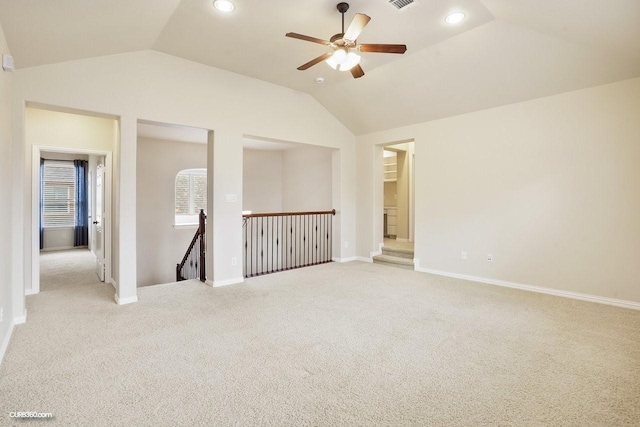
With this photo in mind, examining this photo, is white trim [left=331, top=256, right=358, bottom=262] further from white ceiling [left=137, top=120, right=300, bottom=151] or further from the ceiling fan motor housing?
the ceiling fan motor housing

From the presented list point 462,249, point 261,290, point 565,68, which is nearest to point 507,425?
point 261,290

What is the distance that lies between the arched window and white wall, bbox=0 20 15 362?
15.6ft

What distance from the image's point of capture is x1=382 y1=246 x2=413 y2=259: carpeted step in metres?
6.06

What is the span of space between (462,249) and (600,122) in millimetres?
2397

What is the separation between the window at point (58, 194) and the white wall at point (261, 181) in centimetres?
484

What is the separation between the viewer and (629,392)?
2.05 m

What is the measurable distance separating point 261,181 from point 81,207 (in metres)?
5.14

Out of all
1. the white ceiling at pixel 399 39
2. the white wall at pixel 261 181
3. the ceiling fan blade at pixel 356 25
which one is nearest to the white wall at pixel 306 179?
the white wall at pixel 261 181

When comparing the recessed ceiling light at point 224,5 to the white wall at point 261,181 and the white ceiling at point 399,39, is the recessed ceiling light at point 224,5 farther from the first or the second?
the white wall at point 261,181

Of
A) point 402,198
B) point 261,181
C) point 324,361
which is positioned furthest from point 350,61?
point 261,181

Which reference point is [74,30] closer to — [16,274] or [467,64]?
[16,274]

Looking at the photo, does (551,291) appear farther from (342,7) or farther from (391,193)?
(391,193)

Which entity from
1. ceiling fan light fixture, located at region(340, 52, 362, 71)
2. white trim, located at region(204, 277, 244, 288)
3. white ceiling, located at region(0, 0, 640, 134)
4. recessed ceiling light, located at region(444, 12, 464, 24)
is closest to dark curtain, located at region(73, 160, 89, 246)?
Answer: white trim, located at region(204, 277, 244, 288)

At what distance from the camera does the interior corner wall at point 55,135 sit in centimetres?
424
